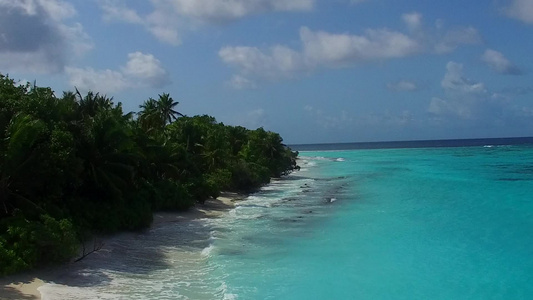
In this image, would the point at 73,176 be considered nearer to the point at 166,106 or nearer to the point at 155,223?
the point at 155,223

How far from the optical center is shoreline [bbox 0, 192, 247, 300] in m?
14.1

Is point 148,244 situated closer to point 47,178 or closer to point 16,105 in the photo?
point 47,178

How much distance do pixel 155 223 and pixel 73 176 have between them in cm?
737

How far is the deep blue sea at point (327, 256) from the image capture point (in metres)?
16.5

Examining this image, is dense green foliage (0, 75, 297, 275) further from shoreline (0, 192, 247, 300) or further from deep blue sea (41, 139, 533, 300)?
deep blue sea (41, 139, 533, 300)

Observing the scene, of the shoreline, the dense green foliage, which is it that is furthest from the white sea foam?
Result: the shoreline

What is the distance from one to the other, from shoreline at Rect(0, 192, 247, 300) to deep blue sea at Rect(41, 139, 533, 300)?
56cm

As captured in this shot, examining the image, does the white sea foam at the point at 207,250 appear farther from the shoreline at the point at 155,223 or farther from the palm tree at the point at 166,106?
the palm tree at the point at 166,106

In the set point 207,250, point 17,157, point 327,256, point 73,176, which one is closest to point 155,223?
point 207,250

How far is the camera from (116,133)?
22.8 m

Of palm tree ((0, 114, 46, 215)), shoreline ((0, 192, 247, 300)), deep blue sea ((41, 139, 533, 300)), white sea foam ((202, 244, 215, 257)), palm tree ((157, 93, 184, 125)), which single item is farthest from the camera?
palm tree ((157, 93, 184, 125))

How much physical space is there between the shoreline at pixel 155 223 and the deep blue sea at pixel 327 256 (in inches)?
22.1

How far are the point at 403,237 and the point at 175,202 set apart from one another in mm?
12875

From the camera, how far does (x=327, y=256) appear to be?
21219 mm
